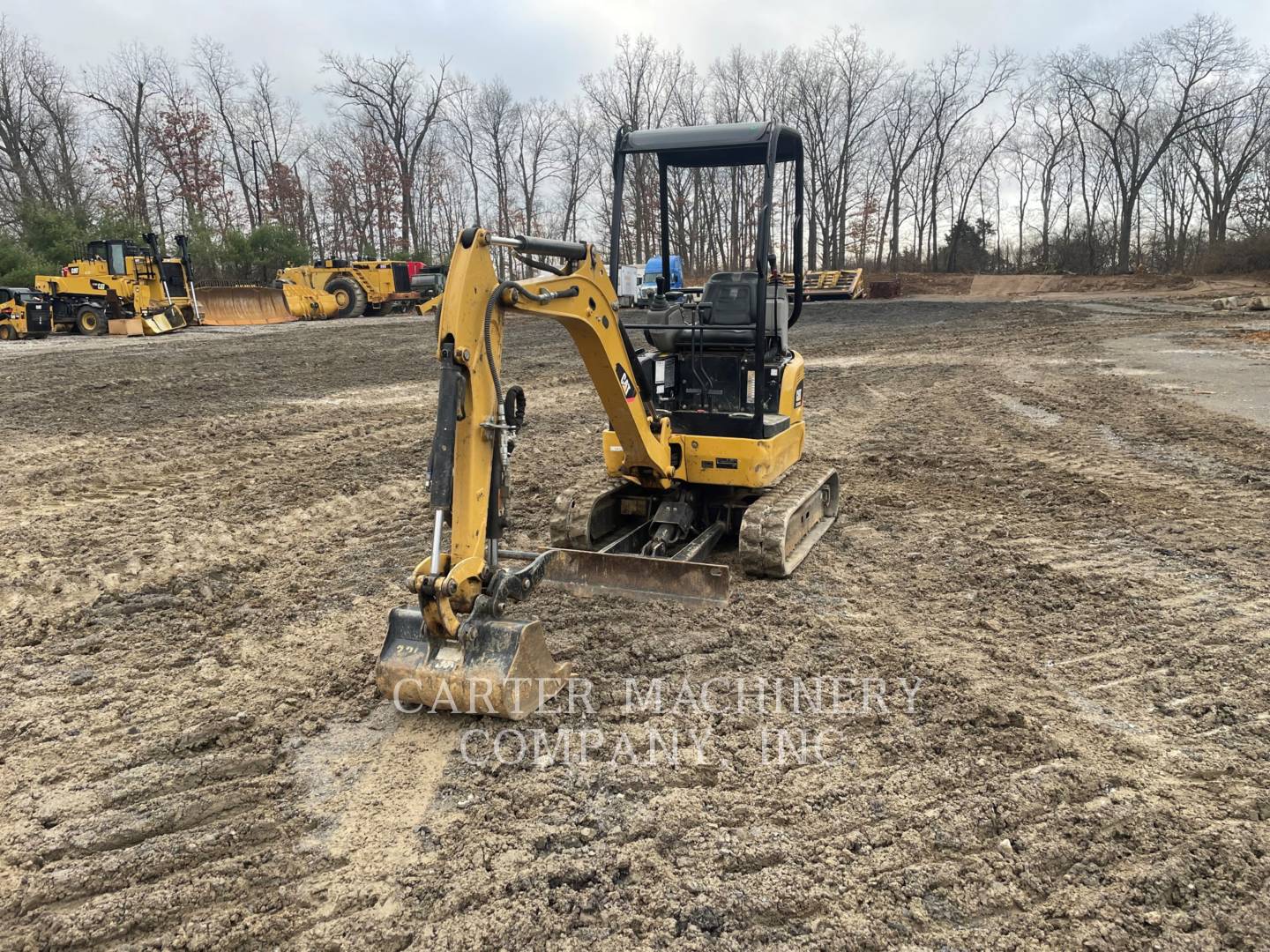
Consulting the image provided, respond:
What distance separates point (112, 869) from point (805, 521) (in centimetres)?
430

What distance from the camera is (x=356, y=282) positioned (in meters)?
29.3

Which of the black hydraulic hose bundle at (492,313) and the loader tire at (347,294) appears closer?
the black hydraulic hose bundle at (492,313)

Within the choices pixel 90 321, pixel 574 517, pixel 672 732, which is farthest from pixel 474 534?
pixel 90 321

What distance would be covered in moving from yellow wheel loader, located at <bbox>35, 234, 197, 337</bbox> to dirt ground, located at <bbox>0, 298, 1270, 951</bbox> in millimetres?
17759

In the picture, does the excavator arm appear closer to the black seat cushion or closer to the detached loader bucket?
the black seat cushion

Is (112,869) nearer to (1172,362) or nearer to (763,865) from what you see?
(763,865)

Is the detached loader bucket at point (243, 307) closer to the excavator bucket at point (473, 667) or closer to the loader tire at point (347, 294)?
the loader tire at point (347, 294)

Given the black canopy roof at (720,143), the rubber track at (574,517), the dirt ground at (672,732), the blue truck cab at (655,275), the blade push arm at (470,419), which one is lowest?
the dirt ground at (672,732)

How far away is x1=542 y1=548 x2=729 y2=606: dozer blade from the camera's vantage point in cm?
465

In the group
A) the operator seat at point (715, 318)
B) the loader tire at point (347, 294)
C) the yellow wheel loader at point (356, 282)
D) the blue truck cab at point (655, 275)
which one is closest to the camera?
the operator seat at point (715, 318)

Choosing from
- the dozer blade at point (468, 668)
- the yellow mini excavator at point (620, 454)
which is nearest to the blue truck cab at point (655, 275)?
the yellow mini excavator at point (620, 454)

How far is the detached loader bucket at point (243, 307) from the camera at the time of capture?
89.6ft

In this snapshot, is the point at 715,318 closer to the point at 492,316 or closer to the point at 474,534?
the point at 492,316

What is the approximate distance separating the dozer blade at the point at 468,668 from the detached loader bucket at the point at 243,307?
2664 cm
